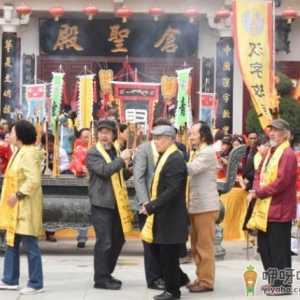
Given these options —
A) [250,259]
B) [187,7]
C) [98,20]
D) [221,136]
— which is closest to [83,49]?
[98,20]

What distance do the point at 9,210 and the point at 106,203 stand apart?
81cm

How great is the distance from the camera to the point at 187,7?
57.3 ft

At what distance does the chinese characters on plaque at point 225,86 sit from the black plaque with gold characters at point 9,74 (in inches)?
170

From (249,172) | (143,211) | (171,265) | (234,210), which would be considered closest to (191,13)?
(234,210)

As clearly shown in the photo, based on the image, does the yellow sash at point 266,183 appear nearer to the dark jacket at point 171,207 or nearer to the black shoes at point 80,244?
the dark jacket at point 171,207

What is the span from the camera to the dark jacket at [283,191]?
6848 mm

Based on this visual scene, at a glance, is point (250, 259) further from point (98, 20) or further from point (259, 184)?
point (98, 20)

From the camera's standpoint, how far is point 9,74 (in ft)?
58.5

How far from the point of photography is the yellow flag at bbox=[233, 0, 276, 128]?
34.2 ft

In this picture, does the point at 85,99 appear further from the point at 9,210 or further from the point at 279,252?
the point at 279,252

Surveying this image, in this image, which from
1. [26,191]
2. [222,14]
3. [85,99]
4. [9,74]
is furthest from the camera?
[9,74]

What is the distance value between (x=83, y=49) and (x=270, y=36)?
820cm

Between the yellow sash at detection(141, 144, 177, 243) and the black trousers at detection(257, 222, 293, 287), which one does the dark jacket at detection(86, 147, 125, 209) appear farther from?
the black trousers at detection(257, 222, 293, 287)

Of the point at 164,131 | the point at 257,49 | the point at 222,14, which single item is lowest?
the point at 164,131
